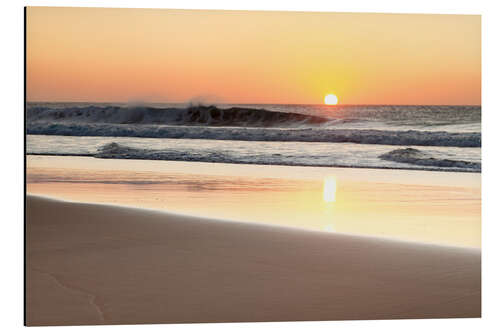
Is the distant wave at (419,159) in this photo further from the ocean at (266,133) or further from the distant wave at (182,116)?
the distant wave at (182,116)

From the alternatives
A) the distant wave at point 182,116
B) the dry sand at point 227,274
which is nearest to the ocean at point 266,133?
the distant wave at point 182,116

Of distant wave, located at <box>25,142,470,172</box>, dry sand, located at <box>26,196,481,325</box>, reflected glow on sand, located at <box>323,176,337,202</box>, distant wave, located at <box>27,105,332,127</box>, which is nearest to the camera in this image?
dry sand, located at <box>26,196,481,325</box>

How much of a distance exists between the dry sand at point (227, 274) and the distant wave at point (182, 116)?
721 mm

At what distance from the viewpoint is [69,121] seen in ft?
19.7

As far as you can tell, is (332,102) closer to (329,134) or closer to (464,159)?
(329,134)

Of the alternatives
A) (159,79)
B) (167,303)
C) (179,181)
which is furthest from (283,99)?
(167,303)

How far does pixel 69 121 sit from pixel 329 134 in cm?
195

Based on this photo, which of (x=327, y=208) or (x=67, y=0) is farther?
(x=327, y=208)

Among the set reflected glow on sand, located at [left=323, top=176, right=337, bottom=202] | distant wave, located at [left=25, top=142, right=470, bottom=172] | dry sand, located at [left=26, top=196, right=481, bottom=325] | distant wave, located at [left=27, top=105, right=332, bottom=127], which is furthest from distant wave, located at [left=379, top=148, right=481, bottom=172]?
dry sand, located at [left=26, top=196, right=481, bottom=325]

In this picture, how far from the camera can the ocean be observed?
5.88 m

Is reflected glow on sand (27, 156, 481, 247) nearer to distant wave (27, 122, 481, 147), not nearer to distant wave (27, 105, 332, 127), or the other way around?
distant wave (27, 122, 481, 147)

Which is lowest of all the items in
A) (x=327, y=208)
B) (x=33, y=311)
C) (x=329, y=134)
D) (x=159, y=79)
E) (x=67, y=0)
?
(x=33, y=311)

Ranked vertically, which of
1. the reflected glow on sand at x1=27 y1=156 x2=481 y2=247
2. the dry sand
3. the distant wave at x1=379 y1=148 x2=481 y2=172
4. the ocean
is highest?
the ocean

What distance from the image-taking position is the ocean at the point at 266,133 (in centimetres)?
588
